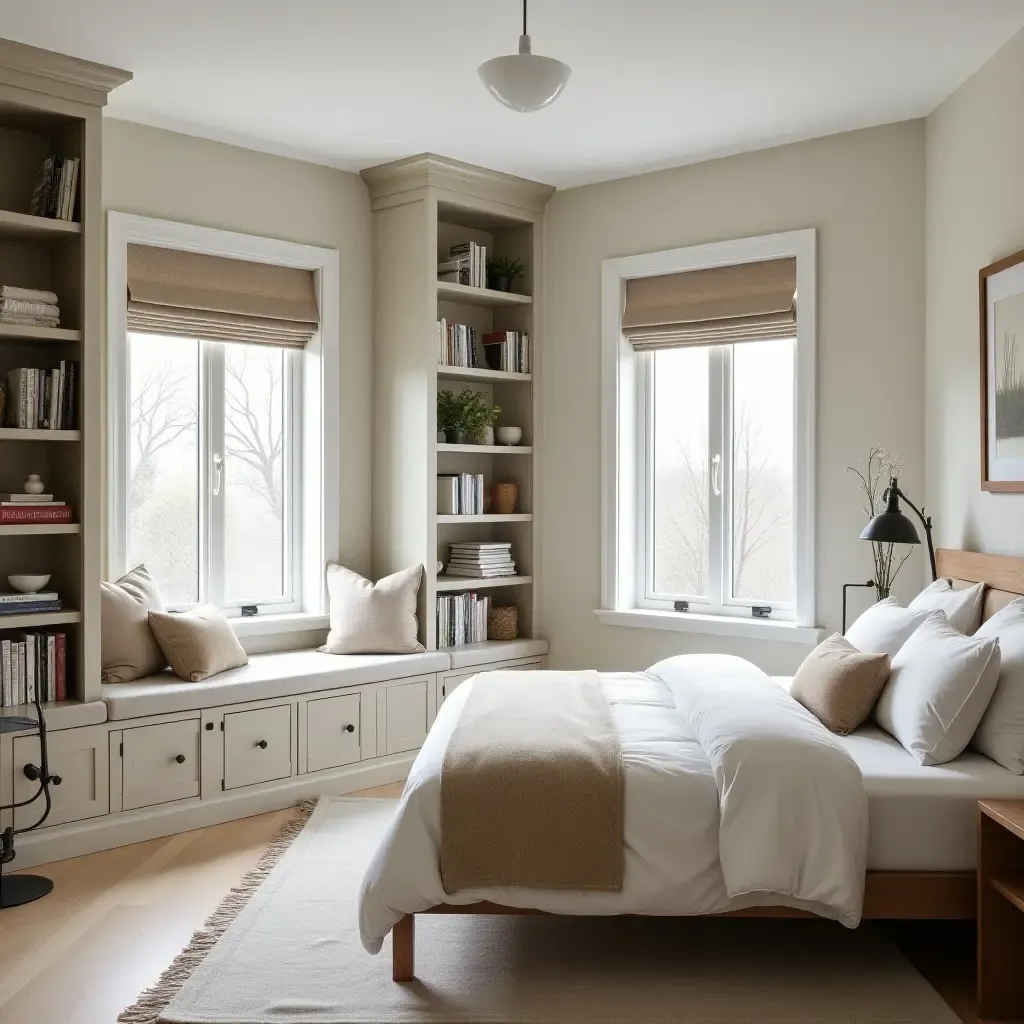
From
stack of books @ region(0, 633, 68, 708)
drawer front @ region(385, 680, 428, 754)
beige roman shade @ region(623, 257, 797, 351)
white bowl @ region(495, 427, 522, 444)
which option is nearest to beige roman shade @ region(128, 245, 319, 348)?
white bowl @ region(495, 427, 522, 444)

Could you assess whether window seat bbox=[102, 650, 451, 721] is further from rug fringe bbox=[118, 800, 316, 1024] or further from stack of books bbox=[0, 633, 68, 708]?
rug fringe bbox=[118, 800, 316, 1024]

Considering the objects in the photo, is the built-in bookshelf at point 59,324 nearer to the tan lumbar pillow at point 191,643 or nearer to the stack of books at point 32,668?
the stack of books at point 32,668

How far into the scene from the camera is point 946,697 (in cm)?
303

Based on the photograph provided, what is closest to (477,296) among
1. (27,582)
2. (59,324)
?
(59,324)

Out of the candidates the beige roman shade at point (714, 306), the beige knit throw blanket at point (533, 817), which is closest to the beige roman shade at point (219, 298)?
the beige roman shade at point (714, 306)

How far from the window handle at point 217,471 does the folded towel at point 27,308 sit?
3.60 ft

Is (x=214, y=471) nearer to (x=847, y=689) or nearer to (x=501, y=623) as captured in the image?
(x=501, y=623)

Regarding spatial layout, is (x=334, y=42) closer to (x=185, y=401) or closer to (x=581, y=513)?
(x=185, y=401)

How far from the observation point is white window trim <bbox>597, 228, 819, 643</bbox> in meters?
4.80

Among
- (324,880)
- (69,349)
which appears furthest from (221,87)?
(324,880)

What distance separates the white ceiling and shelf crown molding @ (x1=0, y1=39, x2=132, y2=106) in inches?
1.9

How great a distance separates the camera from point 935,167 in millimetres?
4410

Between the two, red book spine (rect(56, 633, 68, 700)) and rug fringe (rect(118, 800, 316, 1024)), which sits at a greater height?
red book spine (rect(56, 633, 68, 700))

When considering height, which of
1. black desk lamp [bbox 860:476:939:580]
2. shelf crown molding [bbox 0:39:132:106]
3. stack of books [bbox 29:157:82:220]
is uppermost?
shelf crown molding [bbox 0:39:132:106]
